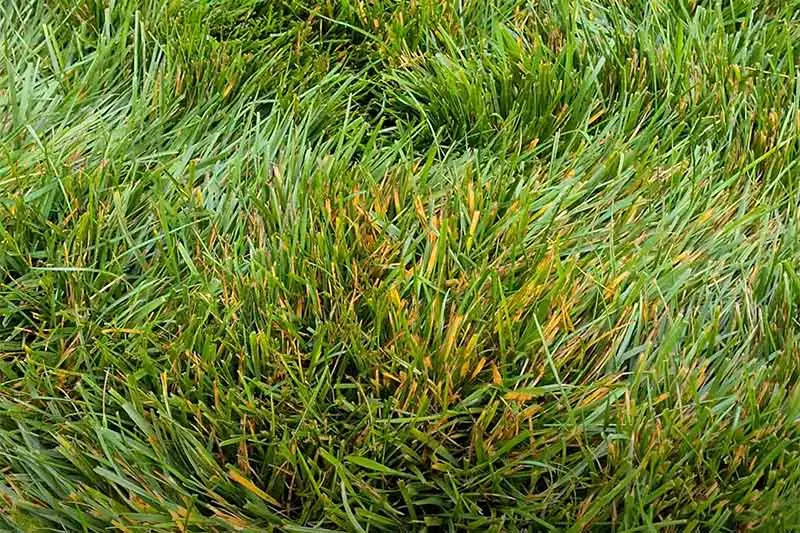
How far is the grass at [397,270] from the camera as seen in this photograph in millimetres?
1386

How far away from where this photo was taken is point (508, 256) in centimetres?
161

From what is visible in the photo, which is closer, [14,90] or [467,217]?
[467,217]

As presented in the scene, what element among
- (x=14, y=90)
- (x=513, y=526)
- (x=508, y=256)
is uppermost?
(x=14, y=90)

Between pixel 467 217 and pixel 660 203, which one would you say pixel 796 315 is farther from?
pixel 467 217

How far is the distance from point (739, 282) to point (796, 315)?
12 cm

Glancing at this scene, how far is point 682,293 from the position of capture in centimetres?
161

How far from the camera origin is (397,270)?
1.56m

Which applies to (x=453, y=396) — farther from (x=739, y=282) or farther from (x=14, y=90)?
(x=14, y=90)

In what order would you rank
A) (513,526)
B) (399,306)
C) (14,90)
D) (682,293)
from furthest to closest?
1. (14,90)
2. (682,293)
3. (399,306)
4. (513,526)

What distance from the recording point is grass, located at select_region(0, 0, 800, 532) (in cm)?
139

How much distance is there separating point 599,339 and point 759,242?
1.35 feet

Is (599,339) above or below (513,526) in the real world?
above

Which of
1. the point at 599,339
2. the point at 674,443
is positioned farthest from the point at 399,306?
the point at 674,443

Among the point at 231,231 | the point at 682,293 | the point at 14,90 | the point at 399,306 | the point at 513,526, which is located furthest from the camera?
the point at 14,90
